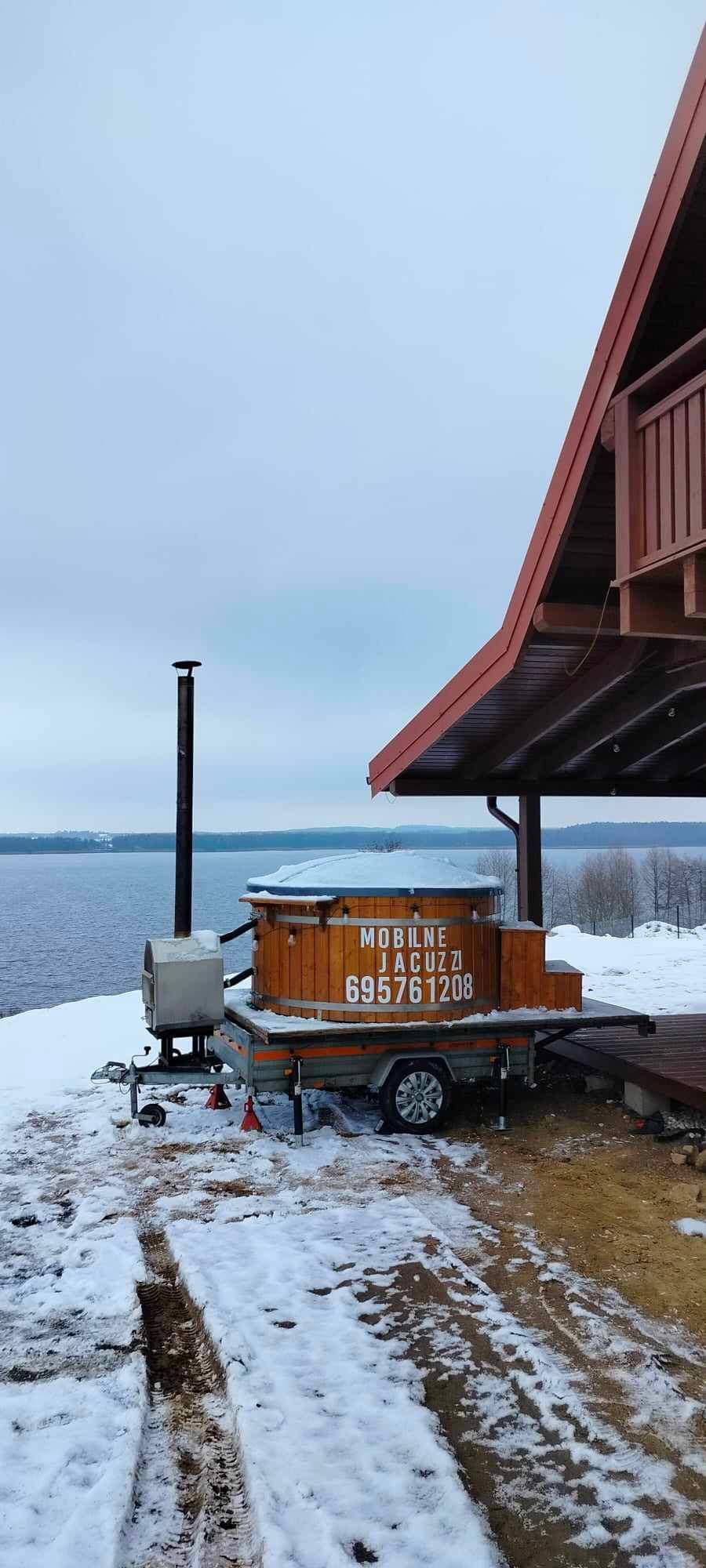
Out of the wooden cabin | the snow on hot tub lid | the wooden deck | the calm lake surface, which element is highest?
the wooden cabin

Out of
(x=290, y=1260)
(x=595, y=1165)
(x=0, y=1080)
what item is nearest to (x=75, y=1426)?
(x=290, y=1260)

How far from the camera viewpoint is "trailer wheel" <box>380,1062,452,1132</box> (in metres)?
9.52

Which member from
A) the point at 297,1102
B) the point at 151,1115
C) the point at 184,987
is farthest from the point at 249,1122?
the point at 184,987

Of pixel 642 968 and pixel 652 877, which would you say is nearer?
pixel 642 968

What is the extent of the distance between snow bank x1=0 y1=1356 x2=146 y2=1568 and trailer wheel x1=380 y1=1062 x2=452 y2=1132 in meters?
4.56

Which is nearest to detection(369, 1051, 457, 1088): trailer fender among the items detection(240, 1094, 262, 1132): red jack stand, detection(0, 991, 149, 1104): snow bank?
detection(240, 1094, 262, 1132): red jack stand

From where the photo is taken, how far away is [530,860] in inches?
506

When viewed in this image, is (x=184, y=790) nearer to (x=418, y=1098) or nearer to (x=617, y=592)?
(x=418, y=1098)

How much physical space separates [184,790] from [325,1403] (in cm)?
717

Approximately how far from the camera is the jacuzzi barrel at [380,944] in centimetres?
962

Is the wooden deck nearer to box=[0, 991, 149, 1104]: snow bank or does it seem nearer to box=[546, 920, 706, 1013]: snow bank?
box=[546, 920, 706, 1013]: snow bank

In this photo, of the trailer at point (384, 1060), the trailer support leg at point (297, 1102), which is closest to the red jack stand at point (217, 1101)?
the trailer at point (384, 1060)

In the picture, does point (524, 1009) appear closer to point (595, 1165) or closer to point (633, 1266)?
point (595, 1165)

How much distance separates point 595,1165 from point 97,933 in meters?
65.8
